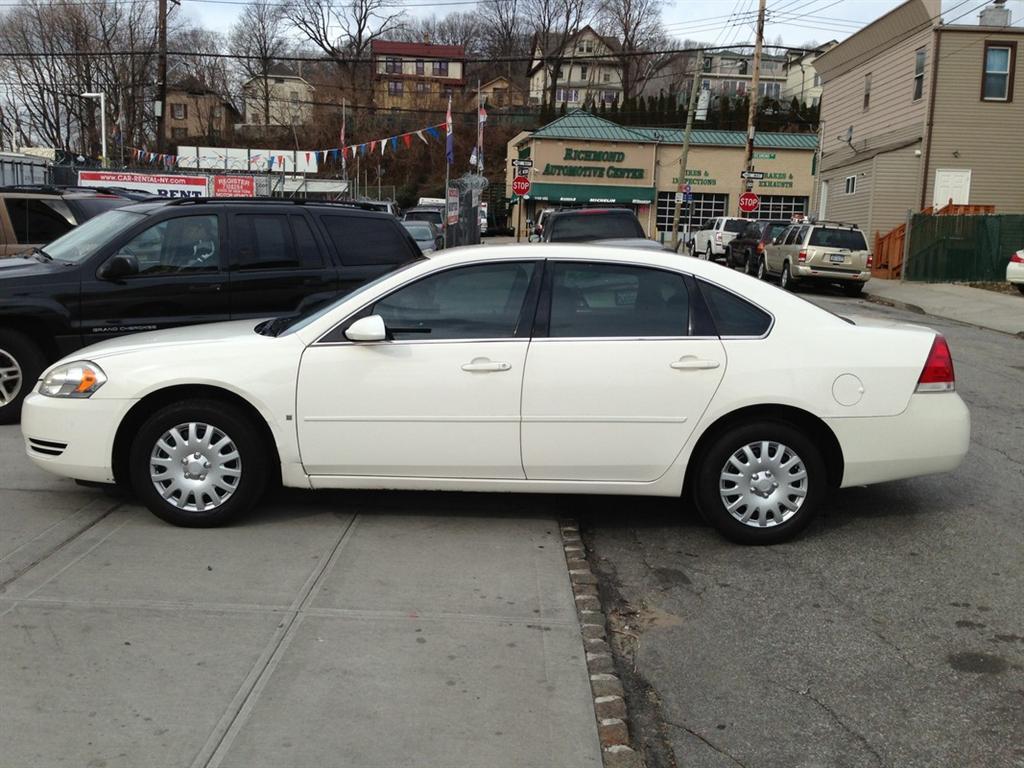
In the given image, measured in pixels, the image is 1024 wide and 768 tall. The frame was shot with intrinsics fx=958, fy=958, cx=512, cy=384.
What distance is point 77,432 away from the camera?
518 centimetres

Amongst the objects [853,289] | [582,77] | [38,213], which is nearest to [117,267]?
[38,213]

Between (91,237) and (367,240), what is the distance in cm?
232

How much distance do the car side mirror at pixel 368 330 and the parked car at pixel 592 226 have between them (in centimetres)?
1173

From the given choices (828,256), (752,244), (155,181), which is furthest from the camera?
(752,244)

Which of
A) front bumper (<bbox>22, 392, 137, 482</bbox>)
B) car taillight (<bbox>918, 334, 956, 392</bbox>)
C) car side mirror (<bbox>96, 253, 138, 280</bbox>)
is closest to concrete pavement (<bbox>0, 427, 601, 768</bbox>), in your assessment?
front bumper (<bbox>22, 392, 137, 482</bbox>)

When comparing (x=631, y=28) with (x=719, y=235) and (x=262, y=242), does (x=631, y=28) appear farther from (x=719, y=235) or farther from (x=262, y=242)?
(x=262, y=242)

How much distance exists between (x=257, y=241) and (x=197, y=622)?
475 cm

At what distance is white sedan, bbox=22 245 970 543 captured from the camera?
16.7ft

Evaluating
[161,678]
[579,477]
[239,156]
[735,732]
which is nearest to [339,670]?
[161,678]

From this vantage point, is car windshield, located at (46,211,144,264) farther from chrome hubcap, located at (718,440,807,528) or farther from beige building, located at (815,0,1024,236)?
beige building, located at (815,0,1024,236)

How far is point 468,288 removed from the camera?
17.3 ft

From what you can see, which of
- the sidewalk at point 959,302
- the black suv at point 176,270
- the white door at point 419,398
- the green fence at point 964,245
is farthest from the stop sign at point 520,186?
the white door at point 419,398

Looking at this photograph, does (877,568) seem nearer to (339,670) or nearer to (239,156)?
(339,670)

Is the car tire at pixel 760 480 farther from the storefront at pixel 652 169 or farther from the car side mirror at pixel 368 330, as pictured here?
the storefront at pixel 652 169
